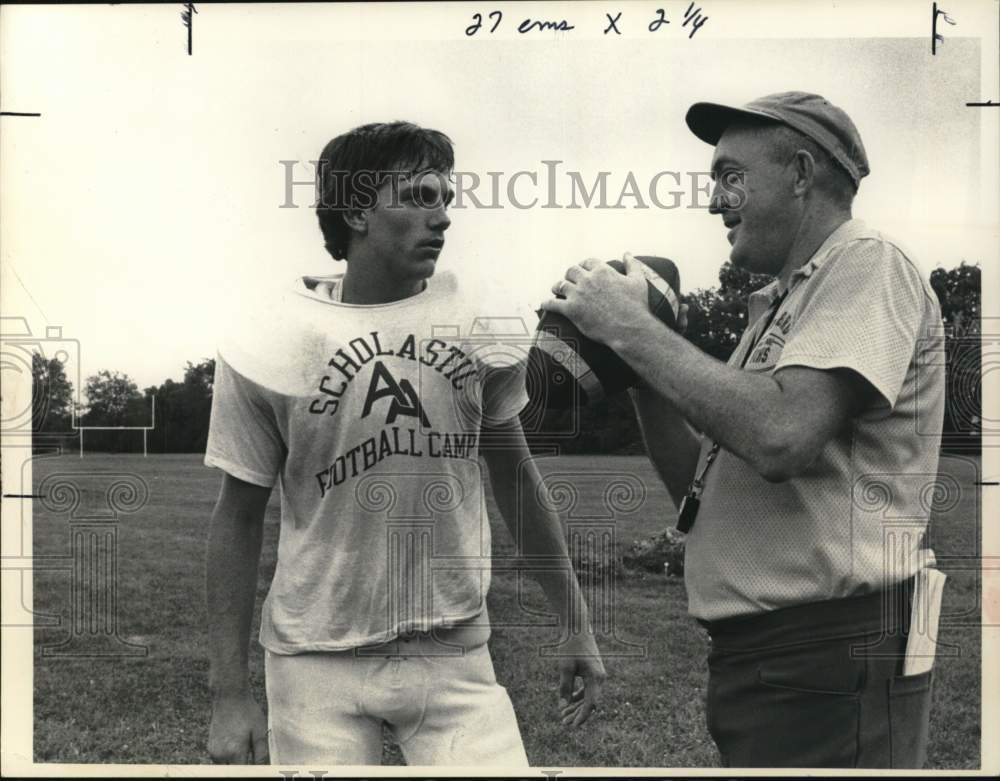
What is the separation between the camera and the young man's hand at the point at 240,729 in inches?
105

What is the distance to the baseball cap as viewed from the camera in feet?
8.19

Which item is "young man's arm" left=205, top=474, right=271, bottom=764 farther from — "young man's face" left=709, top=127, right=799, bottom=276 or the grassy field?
"young man's face" left=709, top=127, right=799, bottom=276

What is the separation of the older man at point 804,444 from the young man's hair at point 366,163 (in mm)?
530

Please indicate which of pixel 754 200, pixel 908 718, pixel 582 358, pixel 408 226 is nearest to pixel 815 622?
pixel 908 718

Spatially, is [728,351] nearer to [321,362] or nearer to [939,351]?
[939,351]

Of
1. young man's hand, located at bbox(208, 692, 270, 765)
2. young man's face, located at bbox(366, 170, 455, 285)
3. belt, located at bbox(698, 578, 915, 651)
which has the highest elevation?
young man's face, located at bbox(366, 170, 455, 285)

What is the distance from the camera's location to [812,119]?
99.3 inches

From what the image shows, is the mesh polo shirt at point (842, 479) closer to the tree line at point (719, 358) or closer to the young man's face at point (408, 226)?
the tree line at point (719, 358)

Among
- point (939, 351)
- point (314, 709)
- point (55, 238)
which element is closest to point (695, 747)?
point (314, 709)

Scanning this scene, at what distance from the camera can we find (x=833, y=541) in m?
2.36

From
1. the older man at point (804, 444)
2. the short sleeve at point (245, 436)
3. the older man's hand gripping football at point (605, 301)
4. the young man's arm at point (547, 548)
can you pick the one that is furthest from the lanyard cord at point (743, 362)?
the short sleeve at point (245, 436)

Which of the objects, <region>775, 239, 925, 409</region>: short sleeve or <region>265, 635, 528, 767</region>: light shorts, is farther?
<region>265, 635, 528, 767</region>: light shorts

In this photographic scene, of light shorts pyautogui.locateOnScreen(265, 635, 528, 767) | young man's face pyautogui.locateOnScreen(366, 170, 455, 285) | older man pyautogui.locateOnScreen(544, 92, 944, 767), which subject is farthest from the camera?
young man's face pyautogui.locateOnScreen(366, 170, 455, 285)

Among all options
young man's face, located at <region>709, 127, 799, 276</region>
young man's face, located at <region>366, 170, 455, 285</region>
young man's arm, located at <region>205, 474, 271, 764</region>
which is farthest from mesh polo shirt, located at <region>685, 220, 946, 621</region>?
young man's arm, located at <region>205, 474, 271, 764</region>
